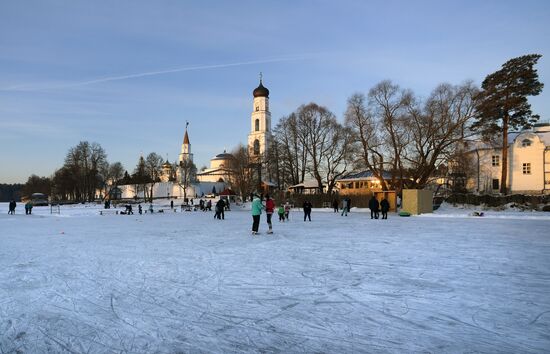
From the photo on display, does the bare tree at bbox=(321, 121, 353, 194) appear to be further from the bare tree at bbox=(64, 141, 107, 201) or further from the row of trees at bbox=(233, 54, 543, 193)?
the bare tree at bbox=(64, 141, 107, 201)

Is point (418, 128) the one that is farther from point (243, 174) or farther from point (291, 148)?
point (243, 174)

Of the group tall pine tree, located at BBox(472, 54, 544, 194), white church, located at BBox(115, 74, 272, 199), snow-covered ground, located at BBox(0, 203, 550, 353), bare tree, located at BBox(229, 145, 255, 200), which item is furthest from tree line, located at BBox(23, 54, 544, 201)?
white church, located at BBox(115, 74, 272, 199)

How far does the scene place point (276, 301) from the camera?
4945 millimetres

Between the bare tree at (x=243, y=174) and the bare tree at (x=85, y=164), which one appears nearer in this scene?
the bare tree at (x=243, y=174)

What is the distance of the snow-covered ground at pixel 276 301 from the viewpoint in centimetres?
A: 362

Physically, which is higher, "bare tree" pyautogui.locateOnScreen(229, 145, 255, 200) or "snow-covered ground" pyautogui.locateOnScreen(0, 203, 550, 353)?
"bare tree" pyautogui.locateOnScreen(229, 145, 255, 200)

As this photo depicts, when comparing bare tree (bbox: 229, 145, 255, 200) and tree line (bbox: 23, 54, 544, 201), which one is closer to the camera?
tree line (bbox: 23, 54, 544, 201)

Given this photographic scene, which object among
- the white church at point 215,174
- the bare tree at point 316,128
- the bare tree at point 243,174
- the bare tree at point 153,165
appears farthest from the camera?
the white church at point 215,174

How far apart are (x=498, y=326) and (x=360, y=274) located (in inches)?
109

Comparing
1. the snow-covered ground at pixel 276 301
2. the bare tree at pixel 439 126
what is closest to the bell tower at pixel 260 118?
the bare tree at pixel 439 126

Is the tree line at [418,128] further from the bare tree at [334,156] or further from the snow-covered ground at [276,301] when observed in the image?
the snow-covered ground at [276,301]

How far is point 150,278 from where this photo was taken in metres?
6.35

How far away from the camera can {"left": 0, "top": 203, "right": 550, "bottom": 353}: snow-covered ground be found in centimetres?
362

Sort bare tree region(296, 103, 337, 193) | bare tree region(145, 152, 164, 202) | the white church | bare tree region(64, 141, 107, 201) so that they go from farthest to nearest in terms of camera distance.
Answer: the white church, bare tree region(145, 152, 164, 202), bare tree region(64, 141, 107, 201), bare tree region(296, 103, 337, 193)
